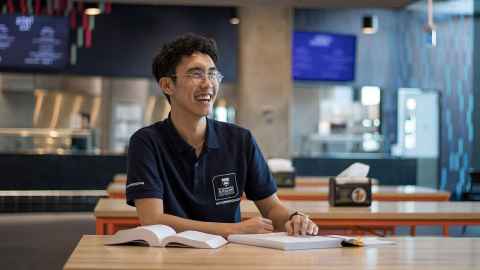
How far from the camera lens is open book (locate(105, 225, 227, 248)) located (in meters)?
2.16

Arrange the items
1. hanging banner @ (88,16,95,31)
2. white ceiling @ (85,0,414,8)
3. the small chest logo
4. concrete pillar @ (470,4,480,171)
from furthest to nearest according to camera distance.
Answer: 1. concrete pillar @ (470,4,480,171)
2. hanging banner @ (88,16,95,31)
3. white ceiling @ (85,0,414,8)
4. the small chest logo

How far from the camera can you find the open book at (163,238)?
216 centimetres

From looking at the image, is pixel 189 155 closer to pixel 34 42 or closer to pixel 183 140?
pixel 183 140

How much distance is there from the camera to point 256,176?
9.16 feet

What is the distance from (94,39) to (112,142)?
1.49m

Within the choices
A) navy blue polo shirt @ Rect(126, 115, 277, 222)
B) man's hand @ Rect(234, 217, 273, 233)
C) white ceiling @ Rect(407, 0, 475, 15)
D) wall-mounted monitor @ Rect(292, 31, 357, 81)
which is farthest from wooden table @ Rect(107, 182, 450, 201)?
white ceiling @ Rect(407, 0, 475, 15)

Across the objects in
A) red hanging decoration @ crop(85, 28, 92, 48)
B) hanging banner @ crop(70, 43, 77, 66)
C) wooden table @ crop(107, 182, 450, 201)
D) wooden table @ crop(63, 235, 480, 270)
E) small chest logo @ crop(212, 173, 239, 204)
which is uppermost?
red hanging decoration @ crop(85, 28, 92, 48)

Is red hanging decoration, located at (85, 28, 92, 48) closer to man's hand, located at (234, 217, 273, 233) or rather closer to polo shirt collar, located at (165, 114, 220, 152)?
polo shirt collar, located at (165, 114, 220, 152)

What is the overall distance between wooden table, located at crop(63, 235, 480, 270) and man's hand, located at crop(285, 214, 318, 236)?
176 mm

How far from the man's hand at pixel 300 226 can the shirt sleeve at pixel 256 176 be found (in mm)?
400

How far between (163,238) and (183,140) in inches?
21.4

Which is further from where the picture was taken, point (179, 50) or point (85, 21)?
point (85, 21)

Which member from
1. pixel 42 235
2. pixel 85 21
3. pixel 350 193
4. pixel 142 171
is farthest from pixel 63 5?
pixel 142 171

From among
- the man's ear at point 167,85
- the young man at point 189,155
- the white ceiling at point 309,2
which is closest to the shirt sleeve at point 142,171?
the young man at point 189,155
